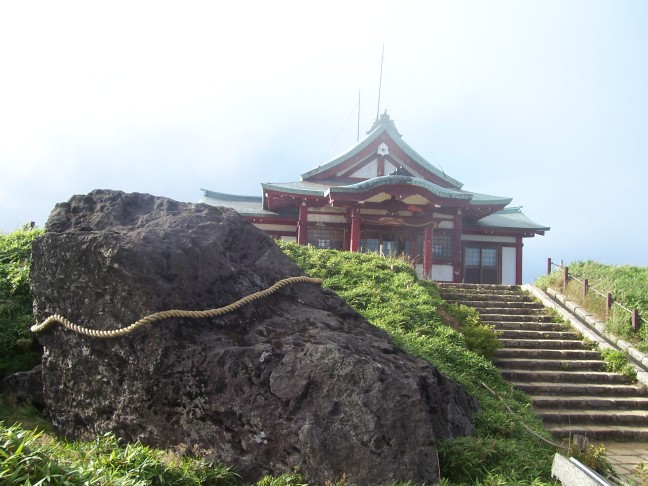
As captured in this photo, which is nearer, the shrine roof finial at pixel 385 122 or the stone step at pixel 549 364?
the stone step at pixel 549 364

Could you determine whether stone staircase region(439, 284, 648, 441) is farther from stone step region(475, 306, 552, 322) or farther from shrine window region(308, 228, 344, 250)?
shrine window region(308, 228, 344, 250)

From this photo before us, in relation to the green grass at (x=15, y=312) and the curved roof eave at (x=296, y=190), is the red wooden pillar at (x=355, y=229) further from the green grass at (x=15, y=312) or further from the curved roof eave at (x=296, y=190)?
the green grass at (x=15, y=312)

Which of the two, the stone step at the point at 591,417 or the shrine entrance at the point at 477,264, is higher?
the shrine entrance at the point at 477,264

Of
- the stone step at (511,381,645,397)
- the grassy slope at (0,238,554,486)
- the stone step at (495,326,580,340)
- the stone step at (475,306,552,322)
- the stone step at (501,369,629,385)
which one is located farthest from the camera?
the stone step at (475,306,552,322)

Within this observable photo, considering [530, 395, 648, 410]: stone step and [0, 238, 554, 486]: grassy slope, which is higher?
[0, 238, 554, 486]: grassy slope

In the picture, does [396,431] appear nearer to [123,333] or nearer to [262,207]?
[123,333]

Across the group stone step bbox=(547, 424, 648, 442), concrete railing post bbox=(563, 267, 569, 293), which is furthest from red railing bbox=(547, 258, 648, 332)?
stone step bbox=(547, 424, 648, 442)

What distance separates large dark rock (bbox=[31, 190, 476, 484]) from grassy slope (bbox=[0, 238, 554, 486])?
0.21 m

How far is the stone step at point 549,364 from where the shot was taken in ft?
32.3

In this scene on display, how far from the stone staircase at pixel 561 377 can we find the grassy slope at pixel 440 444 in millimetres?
1011

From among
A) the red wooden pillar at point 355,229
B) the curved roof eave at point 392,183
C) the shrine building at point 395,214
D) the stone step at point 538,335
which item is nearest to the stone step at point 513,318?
the stone step at point 538,335

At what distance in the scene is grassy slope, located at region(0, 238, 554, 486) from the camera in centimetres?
257

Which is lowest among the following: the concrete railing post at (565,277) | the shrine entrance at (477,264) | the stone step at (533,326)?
the stone step at (533,326)

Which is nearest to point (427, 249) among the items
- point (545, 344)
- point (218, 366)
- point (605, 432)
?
point (545, 344)
